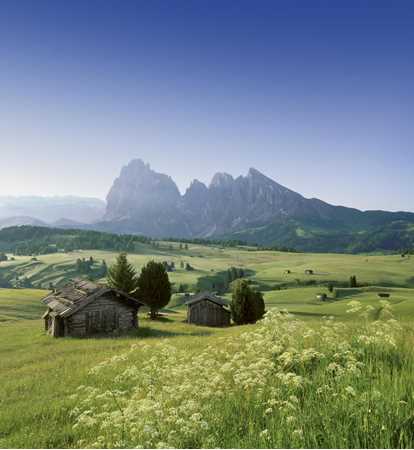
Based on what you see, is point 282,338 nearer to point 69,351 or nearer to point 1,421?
point 1,421

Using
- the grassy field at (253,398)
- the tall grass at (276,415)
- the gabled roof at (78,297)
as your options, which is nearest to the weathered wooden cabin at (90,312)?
the gabled roof at (78,297)

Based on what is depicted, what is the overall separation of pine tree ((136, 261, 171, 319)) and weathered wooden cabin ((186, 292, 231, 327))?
9.92 meters

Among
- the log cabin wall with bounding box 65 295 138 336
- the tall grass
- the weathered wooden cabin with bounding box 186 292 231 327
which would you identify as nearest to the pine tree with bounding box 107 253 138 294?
the weathered wooden cabin with bounding box 186 292 231 327

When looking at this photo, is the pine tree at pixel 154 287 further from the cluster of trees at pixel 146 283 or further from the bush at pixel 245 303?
the bush at pixel 245 303

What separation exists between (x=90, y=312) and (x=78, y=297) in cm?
234

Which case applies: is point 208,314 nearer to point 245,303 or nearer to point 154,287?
point 245,303

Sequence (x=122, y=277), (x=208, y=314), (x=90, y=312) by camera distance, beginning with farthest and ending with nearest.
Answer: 1. (x=208, y=314)
2. (x=122, y=277)
3. (x=90, y=312)

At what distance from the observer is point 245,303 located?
65688 mm

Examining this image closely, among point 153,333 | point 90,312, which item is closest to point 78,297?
point 90,312

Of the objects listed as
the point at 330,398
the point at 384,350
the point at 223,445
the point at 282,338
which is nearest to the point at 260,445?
the point at 223,445

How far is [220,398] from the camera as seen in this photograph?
8438 millimetres

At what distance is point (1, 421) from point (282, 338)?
9157 mm

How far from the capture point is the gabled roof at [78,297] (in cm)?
4556

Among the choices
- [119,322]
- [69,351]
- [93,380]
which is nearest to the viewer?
[93,380]
